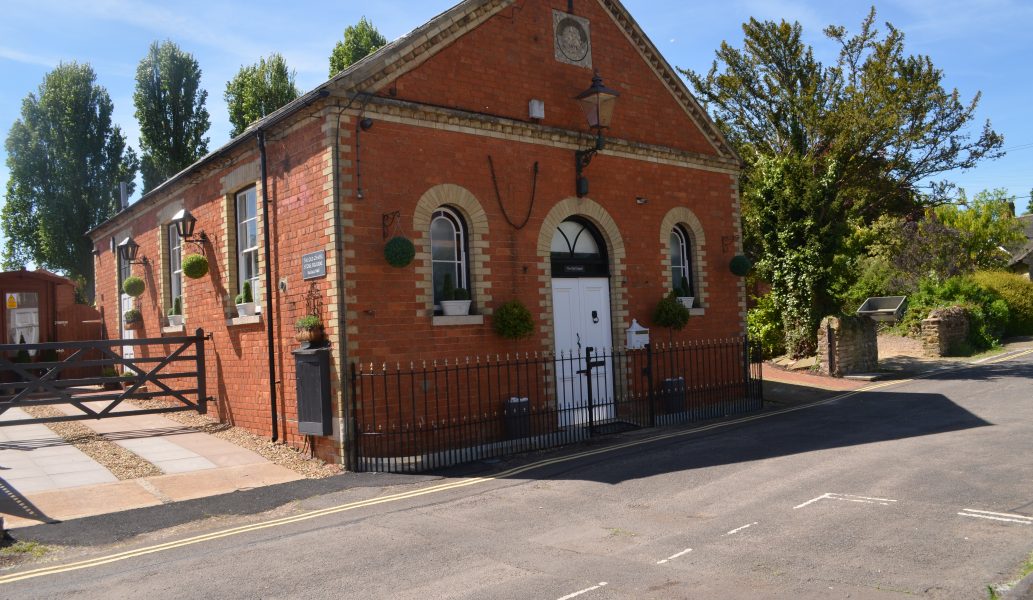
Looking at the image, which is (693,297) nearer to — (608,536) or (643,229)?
(643,229)

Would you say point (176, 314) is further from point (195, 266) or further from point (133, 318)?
point (195, 266)

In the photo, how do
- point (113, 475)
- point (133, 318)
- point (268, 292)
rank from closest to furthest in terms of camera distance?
1. point (113, 475)
2. point (268, 292)
3. point (133, 318)

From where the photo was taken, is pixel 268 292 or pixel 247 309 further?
pixel 247 309

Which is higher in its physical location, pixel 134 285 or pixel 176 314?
pixel 134 285

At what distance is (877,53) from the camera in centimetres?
2461

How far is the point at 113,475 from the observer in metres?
9.81

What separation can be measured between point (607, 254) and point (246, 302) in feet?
21.0

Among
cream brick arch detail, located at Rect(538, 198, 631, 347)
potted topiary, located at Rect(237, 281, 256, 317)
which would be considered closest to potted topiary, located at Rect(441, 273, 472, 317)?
cream brick arch detail, located at Rect(538, 198, 631, 347)

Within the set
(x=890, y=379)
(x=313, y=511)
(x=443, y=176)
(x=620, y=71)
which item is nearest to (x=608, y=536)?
(x=313, y=511)

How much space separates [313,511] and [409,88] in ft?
20.7

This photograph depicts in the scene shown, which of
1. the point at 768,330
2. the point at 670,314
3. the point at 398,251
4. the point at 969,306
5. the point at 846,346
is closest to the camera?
the point at 398,251

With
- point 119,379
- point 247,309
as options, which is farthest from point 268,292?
point 119,379

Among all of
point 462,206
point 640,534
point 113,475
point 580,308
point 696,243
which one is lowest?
point 640,534

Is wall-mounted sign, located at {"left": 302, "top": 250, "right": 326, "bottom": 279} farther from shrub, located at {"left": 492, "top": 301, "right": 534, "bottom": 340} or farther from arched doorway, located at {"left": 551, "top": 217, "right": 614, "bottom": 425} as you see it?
arched doorway, located at {"left": 551, "top": 217, "right": 614, "bottom": 425}
